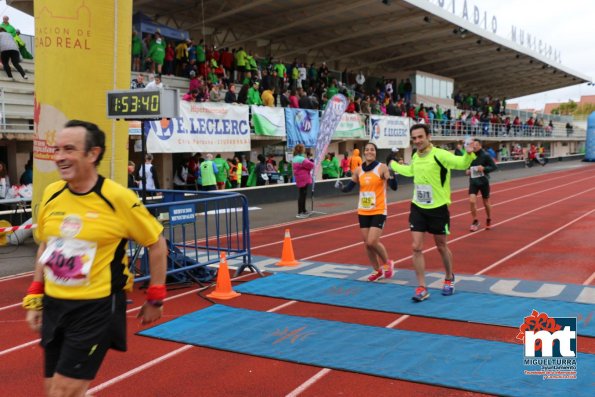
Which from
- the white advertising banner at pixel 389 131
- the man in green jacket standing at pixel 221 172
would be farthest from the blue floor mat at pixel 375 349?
the white advertising banner at pixel 389 131

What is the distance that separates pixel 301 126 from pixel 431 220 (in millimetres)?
16551

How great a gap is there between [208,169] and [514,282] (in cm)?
1124

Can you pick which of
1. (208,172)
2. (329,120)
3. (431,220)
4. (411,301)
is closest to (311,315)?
(411,301)

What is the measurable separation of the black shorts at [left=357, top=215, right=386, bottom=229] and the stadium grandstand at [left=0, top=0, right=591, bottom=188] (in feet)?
33.3

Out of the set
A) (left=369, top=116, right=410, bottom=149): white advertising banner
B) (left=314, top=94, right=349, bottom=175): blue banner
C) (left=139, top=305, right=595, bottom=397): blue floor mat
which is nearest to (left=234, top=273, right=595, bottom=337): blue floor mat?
(left=139, top=305, right=595, bottom=397): blue floor mat

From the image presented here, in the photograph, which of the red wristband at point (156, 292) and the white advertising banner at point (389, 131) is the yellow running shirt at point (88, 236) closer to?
the red wristband at point (156, 292)

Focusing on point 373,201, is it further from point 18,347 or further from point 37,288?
point 37,288

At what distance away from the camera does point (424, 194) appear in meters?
7.33

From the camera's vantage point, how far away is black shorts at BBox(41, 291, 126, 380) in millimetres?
3049

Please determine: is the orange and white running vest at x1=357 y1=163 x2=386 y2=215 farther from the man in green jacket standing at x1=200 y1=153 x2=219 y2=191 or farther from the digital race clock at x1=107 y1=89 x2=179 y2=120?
the man in green jacket standing at x1=200 y1=153 x2=219 y2=191

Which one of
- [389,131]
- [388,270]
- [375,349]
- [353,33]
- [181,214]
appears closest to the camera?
[375,349]

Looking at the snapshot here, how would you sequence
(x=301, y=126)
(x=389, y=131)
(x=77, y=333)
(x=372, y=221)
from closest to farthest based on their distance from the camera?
(x=77, y=333) < (x=372, y=221) < (x=301, y=126) < (x=389, y=131)

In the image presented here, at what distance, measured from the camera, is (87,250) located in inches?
124

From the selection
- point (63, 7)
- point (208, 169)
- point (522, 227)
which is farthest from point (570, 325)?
point (208, 169)
